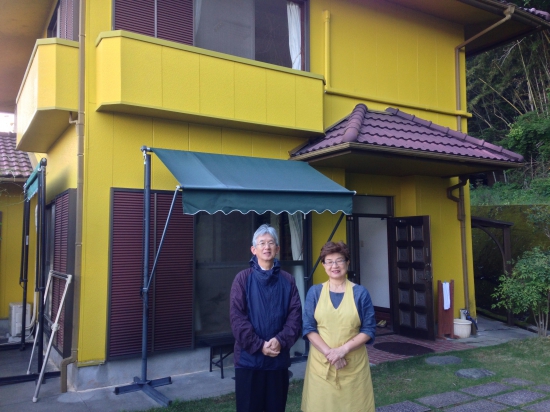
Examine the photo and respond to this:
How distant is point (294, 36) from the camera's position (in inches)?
298

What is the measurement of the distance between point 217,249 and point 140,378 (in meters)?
1.84

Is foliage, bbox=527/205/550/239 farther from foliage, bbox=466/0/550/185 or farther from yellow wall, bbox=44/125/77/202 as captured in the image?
yellow wall, bbox=44/125/77/202

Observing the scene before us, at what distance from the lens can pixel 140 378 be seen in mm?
5680

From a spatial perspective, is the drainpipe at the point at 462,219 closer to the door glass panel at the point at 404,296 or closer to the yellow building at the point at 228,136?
the yellow building at the point at 228,136

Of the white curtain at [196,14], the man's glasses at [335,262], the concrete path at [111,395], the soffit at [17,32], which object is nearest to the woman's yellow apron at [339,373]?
the man's glasses at [335,262]

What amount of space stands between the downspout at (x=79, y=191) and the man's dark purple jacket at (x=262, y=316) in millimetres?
2832

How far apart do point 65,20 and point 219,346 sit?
5.04 m

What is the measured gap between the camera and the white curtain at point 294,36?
755 cm

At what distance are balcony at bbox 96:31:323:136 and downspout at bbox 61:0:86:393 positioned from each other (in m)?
0.19

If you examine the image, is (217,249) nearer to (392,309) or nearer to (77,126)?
(77,126)

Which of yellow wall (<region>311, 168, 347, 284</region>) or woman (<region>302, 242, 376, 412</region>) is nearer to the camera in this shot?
woman (<region>302, 242, 376, 412</region>)

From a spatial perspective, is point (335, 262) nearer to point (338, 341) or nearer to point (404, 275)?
point (338, 341)

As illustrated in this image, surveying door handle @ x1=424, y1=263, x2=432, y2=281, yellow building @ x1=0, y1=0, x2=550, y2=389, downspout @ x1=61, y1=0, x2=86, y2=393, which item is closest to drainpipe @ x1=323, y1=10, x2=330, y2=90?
yellow building @ x1=0, y1=0, x2=550, y2=389

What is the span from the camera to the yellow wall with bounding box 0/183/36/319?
872 centimetres
